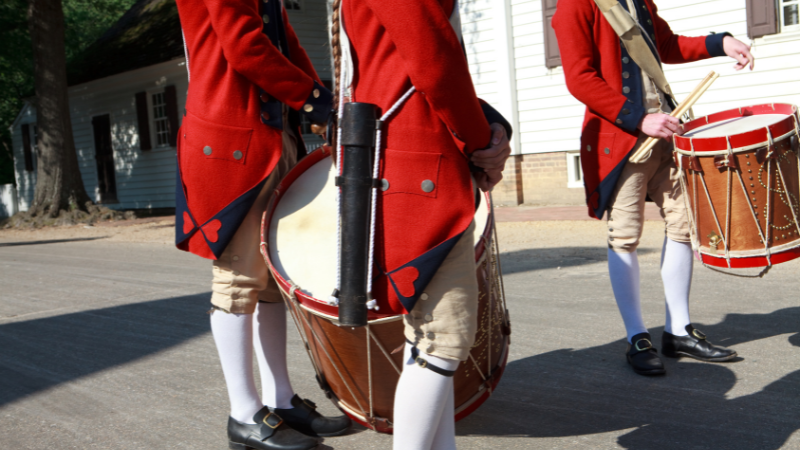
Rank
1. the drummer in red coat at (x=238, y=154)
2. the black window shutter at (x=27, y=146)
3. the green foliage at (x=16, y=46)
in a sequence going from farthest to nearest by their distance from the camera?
the black window shutter at (x=27, y=146) < the green foliage at (x=16, y=46) < the drummer in red coat at (x=238, y=154)

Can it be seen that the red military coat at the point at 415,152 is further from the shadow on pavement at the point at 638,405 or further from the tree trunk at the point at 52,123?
the tree trunk at the point at 52,123

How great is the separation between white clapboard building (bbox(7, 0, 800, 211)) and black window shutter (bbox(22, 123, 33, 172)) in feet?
11.3

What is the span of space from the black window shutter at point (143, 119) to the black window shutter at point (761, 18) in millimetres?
14001

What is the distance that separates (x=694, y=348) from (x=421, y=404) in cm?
201

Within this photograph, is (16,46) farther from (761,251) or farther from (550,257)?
(761,251)

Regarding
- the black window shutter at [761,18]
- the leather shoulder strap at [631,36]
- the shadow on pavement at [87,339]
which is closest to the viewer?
the leather shoulder strap at [631,36]

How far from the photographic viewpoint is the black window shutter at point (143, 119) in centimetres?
1898

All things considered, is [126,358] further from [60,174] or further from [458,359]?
[60,174]

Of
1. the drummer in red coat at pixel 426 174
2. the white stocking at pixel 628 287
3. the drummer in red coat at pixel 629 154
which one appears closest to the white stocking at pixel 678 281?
the drummer in red coat at pixel 629 154

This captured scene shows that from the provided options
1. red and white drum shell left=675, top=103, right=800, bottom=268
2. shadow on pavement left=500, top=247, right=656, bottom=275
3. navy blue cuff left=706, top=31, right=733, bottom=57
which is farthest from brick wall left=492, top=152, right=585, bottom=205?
red and white drum shell left=675, top=103, right=800, bottom=268

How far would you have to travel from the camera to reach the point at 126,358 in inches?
165

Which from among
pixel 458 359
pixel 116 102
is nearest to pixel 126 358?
pixel 458 359

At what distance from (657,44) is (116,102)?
737 inches

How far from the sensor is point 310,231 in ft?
7.99
